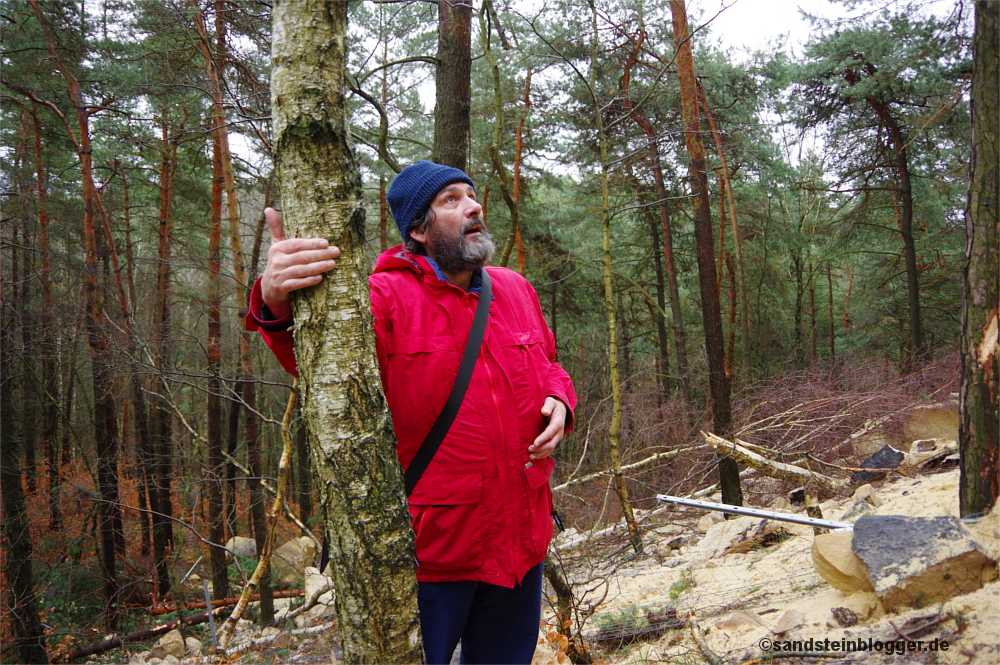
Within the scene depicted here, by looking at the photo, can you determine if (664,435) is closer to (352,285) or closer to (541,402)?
(541,402)

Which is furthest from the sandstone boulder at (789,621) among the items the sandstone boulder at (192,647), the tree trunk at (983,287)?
the sandstone boulder at (192,647)

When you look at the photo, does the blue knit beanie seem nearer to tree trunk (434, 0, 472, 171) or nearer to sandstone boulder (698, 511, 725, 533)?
tree trunk (434, 0, 472, 171)

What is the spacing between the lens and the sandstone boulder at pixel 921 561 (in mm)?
2822

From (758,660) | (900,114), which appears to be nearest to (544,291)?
(900,114)

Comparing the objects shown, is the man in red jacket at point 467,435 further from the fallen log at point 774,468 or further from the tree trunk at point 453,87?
the fallen log at point 774,468

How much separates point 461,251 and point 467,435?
0.72 metres

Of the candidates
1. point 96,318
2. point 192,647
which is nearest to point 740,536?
point 192,647

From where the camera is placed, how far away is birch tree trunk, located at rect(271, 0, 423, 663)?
4.64 feet

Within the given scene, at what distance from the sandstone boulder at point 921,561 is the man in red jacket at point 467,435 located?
2.07 metres

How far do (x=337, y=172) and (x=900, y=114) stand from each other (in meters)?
15.7

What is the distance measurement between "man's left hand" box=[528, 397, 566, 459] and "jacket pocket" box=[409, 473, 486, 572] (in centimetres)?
24

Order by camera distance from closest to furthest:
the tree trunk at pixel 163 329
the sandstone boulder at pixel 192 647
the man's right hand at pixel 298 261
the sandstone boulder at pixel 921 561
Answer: the man's right hand at pixel 298 261 < the sandstone boulder at pixel 921 561 < the sandstone boulder at pixel 192 647 < the tree trunk at pixel 163 329

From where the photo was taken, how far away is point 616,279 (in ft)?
53.0

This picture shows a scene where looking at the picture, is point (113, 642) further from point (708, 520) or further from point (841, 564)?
point (841, 564)
